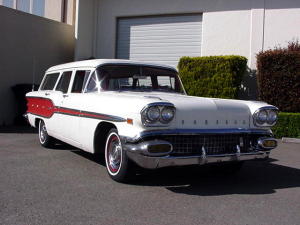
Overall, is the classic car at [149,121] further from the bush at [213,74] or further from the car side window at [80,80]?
the bush at [213,74]

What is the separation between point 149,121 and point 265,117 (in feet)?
5.37

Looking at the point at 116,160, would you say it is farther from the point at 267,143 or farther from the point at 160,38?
the point at 160,38

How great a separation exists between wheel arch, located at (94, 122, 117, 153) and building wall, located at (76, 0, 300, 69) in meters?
7.69

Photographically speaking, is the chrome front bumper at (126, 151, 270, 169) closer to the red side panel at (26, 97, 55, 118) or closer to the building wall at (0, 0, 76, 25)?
the red side panel at (26, 97, 55, 118)

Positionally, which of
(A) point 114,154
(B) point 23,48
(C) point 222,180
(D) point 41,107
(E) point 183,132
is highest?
(B) point 23,48

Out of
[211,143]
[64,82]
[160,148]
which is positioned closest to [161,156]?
[160,148]

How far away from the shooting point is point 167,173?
5523 mm

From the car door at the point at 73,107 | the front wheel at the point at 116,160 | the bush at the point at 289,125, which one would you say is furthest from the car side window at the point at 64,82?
the bush at the point at 289,125

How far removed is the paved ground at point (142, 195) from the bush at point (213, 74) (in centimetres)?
505

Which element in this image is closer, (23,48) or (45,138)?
(45,138)

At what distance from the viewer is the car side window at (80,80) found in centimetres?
600

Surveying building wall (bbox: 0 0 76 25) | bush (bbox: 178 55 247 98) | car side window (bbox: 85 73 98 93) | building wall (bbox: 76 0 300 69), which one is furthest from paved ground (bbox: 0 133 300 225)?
building wall (bbox: 0 0 76 25)

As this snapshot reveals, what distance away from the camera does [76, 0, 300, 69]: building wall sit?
38.1 feet

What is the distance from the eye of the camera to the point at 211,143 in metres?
4.68
